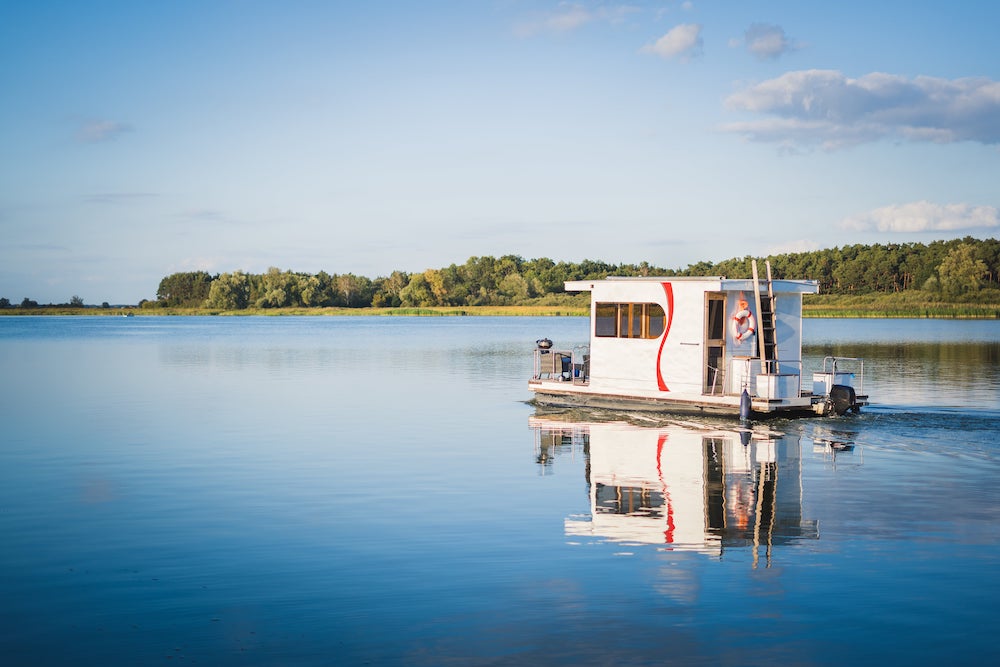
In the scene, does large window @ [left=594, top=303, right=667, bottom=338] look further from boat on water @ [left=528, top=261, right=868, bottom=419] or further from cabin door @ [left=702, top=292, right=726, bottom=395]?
cabin door @ [left=702, top=292, right=726, bottom=395]

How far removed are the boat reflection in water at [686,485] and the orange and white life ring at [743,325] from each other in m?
2.78

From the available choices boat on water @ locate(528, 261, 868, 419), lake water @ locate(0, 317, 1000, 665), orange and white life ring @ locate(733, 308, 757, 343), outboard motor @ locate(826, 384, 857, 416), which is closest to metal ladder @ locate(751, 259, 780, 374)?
boat on water @ locate(528, 261, 868, 419)

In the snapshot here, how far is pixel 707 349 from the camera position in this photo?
26.8m

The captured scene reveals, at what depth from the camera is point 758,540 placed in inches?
527

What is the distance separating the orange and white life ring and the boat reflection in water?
9.13 feet

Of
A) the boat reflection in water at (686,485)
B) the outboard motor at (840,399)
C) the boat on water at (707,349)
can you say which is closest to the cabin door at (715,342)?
the boat on water at (707,349)

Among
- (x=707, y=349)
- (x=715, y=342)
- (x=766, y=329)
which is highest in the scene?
(x=766, y=329)

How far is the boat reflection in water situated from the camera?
13758mm

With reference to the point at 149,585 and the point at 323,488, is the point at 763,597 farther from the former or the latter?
the point at 323,488

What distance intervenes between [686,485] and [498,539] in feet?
17.0

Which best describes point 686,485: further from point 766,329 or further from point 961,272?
point 961,272

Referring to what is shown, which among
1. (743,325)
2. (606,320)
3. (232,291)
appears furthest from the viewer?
(232,291)

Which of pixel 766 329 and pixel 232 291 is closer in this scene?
pixel 766 329

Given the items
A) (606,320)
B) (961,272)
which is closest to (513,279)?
(961,272)
